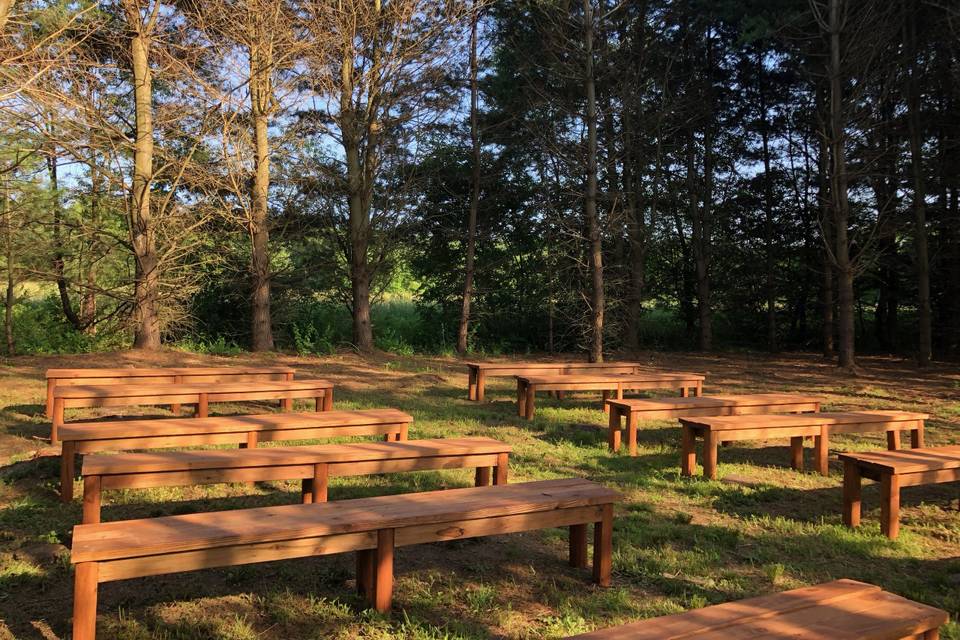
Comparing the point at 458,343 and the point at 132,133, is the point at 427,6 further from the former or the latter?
the point at 458,343

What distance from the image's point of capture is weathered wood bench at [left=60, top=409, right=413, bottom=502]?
461 centimetres

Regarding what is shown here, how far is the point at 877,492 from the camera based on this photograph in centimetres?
573

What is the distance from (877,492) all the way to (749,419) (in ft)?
4.11

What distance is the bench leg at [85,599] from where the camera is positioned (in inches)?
98.6

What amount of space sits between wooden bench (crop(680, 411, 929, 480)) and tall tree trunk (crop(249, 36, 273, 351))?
34.3ft

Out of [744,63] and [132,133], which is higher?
[744,63]

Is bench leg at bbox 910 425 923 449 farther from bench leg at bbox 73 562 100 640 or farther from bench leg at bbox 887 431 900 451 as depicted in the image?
bench leg at bbox 73 562 100 640

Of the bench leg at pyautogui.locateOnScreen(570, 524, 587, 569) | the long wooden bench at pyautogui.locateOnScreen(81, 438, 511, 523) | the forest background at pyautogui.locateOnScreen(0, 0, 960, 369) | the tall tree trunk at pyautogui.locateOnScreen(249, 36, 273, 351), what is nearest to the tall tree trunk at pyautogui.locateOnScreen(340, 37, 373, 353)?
the forest background at pyautogui.locateOnScreen(0, 0, 960, 369)

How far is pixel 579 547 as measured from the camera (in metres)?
3.87

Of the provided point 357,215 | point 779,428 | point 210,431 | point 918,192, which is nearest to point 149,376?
point 210,431

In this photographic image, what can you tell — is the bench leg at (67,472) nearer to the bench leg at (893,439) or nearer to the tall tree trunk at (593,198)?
the bench leg at (893,439)

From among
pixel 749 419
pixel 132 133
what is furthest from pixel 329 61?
pixel 749 419

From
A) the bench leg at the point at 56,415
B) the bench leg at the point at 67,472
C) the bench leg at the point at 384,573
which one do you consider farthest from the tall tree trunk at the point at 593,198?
the bench leg at the point at 384,573

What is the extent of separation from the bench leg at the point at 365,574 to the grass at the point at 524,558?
71 millimetres
